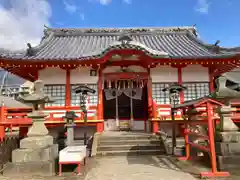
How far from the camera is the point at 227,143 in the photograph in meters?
6.15

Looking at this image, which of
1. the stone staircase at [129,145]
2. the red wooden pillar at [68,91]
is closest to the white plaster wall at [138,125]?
the stone staircase at [129,145]

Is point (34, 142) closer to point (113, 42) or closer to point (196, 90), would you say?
point (113, 42)

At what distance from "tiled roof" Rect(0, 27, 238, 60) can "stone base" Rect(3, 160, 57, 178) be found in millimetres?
6317

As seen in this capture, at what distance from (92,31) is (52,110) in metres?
8.40

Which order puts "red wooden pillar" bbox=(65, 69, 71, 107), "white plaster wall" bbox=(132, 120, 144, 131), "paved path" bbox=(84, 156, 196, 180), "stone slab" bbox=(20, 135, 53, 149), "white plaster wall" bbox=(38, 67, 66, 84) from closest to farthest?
"paved path" bbox=(84, 156, 196, 180)
"stone slab" bbox=(20, 135, 53, 149)
"red wooden pillar" bbox=(65, 69, 71, 107)
"white plaster wall" bbox=(38, 67, 66, 84)
"white plaster wall" bbox=(132, 120, 144, 131)

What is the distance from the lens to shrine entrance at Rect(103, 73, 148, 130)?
12.5m

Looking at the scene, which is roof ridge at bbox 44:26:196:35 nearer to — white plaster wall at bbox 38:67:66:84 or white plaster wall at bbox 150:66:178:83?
white plaster wall at bbox 38:67:66:84

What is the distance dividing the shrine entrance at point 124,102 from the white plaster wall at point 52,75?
8.91 feet

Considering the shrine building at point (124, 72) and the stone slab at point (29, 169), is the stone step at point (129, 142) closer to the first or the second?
the shrine building at point (124, 72)

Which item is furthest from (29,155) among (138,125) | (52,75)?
(138,125)

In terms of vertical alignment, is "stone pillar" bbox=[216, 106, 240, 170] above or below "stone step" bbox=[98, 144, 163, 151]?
above

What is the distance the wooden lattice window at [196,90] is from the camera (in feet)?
39.7

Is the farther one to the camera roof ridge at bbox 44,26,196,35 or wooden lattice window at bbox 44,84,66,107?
roof ridge at bbox 44,26,196,35

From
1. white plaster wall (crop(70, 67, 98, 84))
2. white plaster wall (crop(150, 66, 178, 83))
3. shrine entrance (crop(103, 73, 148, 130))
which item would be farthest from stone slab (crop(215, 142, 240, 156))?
white plaster wall (crop(70, 67, 98, 84))
